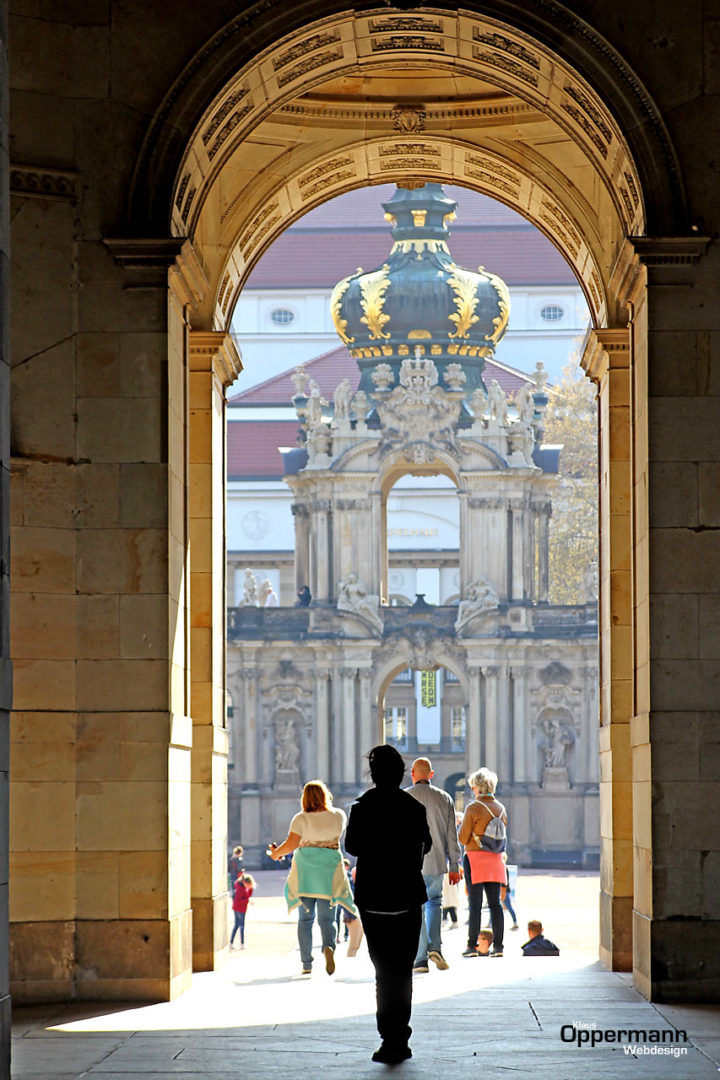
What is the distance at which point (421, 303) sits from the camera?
180 ft

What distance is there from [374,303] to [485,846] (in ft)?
129

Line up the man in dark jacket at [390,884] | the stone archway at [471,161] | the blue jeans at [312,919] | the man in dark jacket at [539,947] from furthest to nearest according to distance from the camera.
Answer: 1. the man in dark jacket at [539,947]
2. the blue jeans at [312,919]
3. the stone archway at [471,161]
4. the man in dark jacket at [390,884]

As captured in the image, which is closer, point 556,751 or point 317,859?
point 317,859

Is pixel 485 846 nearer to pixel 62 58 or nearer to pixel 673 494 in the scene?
pixel 673 494

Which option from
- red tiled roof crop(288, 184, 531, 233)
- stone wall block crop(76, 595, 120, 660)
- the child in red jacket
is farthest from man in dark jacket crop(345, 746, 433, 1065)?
red tiled roof crop(288, 184, 531, 233)

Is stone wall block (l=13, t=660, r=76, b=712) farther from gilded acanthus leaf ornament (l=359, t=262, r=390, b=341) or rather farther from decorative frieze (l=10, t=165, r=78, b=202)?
gilded acanthus leaf ornament (l=359, t=262, r=390, b=341)

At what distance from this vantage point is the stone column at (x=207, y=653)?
16156 mm

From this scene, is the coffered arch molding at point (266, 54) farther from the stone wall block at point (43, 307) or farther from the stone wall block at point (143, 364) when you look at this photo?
the stone wall block at point (143, 364)

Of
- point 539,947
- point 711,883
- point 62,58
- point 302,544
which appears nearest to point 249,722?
point 302,544

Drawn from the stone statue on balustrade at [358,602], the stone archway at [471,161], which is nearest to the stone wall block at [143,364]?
the stone archway at [471,161]

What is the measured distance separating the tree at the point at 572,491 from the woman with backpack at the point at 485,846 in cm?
3969

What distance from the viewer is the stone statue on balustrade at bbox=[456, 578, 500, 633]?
48.7m

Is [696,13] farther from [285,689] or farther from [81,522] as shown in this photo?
[285,689]

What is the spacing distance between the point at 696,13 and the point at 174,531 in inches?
217
